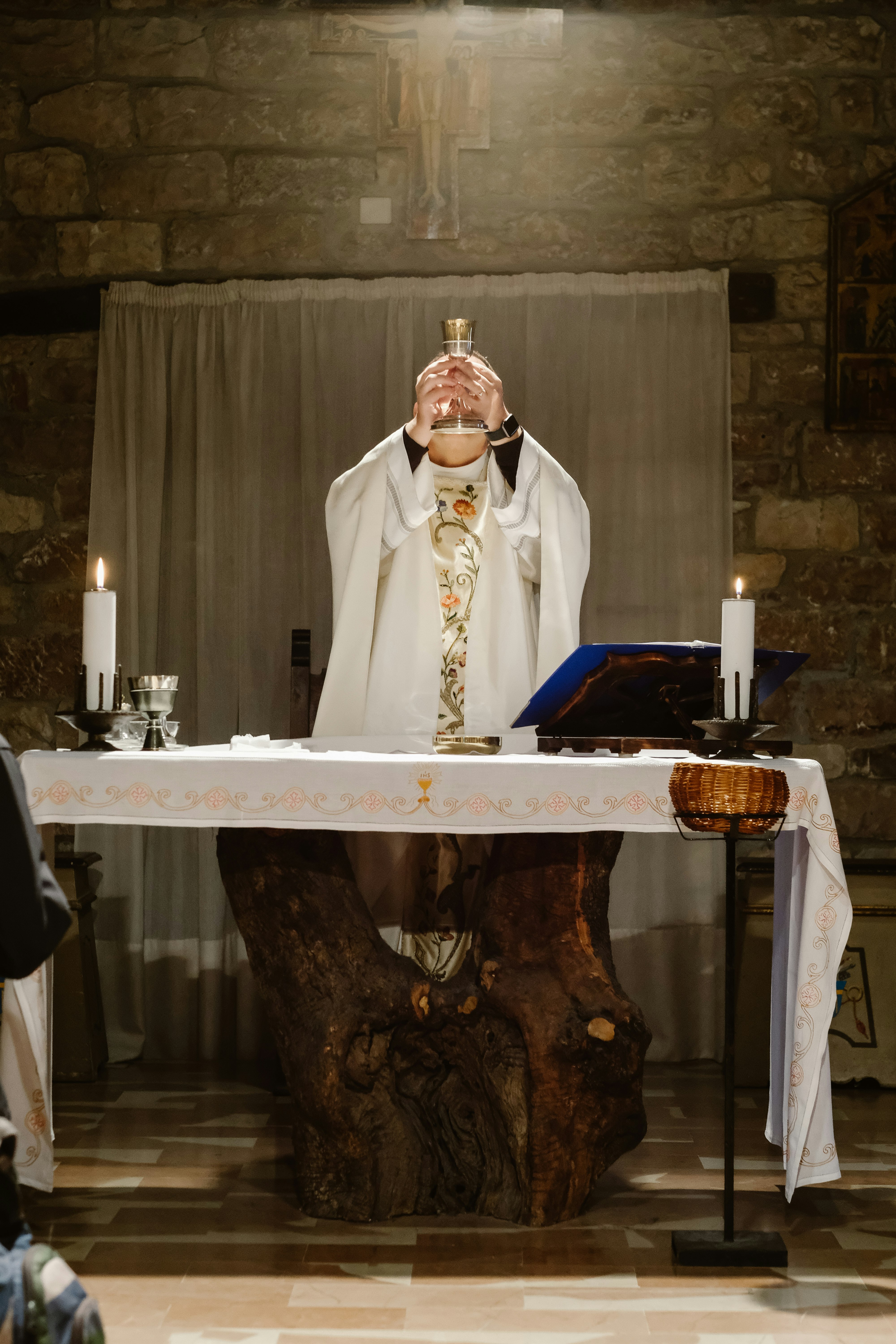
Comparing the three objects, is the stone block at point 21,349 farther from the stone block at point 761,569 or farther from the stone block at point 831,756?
the stone block at point 831,756

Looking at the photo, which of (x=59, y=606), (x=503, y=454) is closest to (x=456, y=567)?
(x=503, y=454)

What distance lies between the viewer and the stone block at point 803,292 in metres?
4.74

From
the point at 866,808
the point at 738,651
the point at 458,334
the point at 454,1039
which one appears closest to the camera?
the point at 738,651

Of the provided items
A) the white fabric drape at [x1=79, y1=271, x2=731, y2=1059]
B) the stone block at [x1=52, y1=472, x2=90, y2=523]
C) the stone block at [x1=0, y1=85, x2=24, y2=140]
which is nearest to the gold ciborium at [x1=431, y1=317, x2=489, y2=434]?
the white fabric drape at [x1=79, y1=271, x2=731, y2=1059]

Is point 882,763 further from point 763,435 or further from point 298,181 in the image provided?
point 298,181

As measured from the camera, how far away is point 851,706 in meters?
4.71

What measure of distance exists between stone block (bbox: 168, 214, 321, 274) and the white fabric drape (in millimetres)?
109

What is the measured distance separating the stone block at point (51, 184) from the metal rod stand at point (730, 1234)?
3.56 m

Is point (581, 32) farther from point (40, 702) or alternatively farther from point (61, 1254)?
point (61, 1254)

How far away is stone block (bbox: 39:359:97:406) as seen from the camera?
15.9 feet

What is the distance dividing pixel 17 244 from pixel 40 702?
164 centimetres

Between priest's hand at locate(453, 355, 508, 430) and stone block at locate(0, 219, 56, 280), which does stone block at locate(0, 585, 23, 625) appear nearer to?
stone block at locate(0, 219, 56, 280)

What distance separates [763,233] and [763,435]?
71 centimetres

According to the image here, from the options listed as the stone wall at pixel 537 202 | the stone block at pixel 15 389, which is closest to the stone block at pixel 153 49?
the stone wall at pixel 537 202
